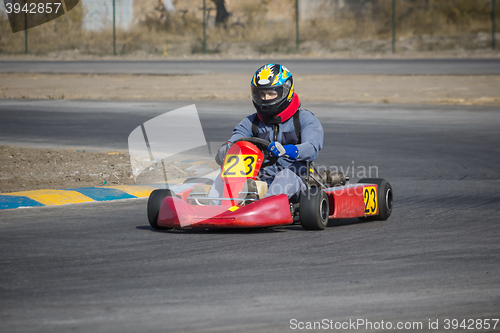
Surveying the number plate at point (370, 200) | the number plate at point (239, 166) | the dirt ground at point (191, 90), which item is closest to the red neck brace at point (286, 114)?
the number plate at point (239, 166)

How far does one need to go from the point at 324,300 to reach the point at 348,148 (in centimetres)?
786

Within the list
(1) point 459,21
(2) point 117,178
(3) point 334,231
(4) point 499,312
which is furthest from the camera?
(1) point 459,21

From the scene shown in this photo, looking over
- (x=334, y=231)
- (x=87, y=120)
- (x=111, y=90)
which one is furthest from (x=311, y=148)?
(x=111, y=90)

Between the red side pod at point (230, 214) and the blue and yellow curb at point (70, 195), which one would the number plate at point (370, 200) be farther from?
the blue and yellow curb at point (70, 195)

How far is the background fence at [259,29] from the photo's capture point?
4175 cm

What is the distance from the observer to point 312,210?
6.41 meters

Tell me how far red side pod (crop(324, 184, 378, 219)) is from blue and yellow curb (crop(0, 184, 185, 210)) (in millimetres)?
1704

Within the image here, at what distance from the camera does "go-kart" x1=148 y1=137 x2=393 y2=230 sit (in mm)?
6219

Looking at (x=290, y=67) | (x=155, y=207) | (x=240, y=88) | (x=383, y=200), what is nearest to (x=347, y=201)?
(x=383, y=200)

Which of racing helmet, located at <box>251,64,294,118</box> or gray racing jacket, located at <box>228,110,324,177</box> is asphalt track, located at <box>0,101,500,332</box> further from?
racing helmet, located at <box>251,64,294,118</box>

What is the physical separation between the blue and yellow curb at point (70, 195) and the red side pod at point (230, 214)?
Result: 1296 millimetres

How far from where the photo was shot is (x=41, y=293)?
455cm

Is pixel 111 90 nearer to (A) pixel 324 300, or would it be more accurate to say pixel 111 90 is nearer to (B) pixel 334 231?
(B) pixel 334 231

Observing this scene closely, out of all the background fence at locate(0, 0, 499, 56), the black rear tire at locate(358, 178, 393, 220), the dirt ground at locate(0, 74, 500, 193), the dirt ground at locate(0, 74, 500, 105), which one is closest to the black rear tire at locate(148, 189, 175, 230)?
the black rear tire at locate(358, 178, 393, 220)
